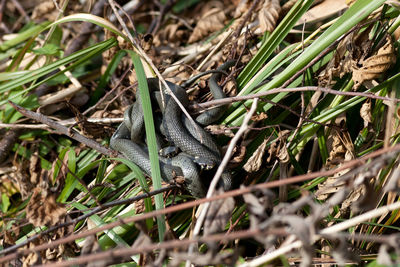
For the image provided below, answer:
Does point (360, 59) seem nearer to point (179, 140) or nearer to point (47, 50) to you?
point (179, 140)

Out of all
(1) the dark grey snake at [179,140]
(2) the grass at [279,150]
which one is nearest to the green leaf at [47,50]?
(2) the grass at [279,150]

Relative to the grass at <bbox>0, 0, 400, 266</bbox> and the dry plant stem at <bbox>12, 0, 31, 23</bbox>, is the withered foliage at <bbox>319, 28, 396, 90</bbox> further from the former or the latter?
the dry plant stem at <bbox>12, 0, 31, 23</bbox>

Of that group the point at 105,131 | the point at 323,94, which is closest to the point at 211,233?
the point at 323,94

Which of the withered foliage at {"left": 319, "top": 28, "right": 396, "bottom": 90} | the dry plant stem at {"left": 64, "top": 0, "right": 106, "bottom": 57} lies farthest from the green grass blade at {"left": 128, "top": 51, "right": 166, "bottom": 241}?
the dry plant stem at {"left": 64, "top": 0, "right": 106, "bottom": 57}

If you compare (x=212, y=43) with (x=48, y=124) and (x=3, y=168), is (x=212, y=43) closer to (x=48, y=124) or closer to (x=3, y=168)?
(x=48, y=124)

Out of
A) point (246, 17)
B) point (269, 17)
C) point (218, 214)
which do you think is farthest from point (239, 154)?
point (246, 17)
